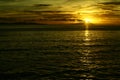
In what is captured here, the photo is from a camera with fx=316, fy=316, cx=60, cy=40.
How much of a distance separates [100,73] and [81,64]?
357 inches

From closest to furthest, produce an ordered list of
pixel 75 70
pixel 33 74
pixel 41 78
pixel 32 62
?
1. pixel 41 78
2. pixel 33 74
3. pixel 75 70
4. pixel 32 62

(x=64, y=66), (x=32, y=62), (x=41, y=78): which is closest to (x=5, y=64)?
(x=32, y=62)

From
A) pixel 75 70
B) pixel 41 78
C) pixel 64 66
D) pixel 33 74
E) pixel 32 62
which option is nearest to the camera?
pixel 41 78

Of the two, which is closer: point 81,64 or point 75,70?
point 75,70

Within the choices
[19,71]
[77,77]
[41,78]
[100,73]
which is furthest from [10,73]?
[100,73]

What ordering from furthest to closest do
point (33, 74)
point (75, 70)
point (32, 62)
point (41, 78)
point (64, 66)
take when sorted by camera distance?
point (32, 62) < point (64, 66) < point (75, 70) < point (33, 74) < point (41, 78)

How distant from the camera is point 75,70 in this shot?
1842 inches

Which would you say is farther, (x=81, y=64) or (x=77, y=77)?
(x=81, y=64)

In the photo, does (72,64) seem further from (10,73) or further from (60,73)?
(10,73)

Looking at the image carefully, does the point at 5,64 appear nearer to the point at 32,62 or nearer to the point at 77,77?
the point at 32,62

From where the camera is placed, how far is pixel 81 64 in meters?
52.9

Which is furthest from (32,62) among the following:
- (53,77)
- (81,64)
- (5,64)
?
(53,77)

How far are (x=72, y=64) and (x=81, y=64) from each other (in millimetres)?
1542

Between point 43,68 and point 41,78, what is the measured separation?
25.3 ft
